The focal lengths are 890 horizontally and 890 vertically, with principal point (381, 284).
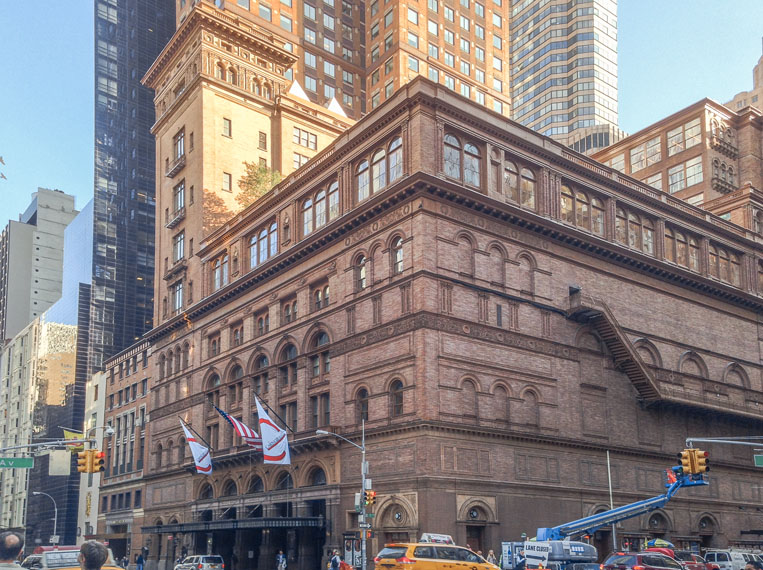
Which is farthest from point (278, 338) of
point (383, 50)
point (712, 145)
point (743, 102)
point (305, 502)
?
point (743, 102)

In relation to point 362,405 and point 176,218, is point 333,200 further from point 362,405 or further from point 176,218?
point 176,218

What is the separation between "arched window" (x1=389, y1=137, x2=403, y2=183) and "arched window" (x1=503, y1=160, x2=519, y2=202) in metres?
6.66

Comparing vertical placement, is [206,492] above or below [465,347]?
below

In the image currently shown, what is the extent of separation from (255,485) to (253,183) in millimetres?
28624

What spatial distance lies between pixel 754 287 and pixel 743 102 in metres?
105

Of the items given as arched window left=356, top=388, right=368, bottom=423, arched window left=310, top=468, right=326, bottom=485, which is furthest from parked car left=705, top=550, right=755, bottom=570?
arched window left=310, top=468, right=326, bottom=485

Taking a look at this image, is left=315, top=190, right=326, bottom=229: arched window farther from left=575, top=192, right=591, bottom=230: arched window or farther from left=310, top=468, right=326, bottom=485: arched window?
left=575, top=192, right=591, bottom=230: arched window

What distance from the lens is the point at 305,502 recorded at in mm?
53156

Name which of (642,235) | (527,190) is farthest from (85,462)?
(642,235)

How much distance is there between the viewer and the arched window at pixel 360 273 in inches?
2056

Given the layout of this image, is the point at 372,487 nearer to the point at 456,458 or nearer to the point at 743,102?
the point at 456,458

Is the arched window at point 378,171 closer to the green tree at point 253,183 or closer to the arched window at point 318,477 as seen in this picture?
the arched window at point 318,477

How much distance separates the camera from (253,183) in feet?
254

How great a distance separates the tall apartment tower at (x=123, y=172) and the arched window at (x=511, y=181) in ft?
259
